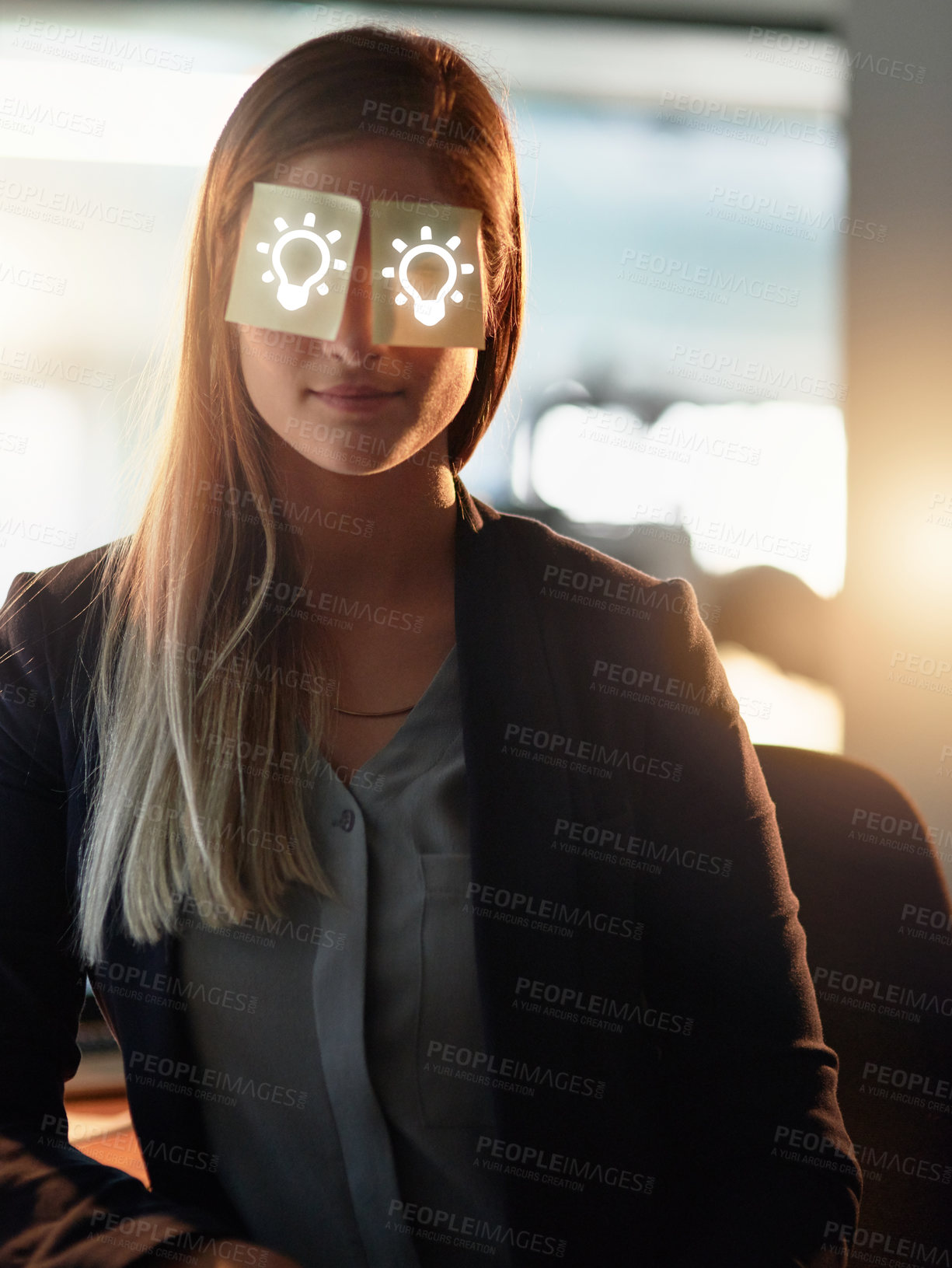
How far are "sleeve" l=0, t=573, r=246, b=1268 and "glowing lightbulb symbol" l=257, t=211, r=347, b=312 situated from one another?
15.7 inches

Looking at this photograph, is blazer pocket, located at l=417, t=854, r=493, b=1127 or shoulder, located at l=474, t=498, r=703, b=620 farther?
shoulder, located at l=474, t=498, r=703, b=620

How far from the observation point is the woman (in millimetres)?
786

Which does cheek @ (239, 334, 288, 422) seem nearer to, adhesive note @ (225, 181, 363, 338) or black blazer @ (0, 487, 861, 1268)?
adhesive note @ (225, 181, 363, 338)

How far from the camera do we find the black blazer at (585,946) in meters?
0.81

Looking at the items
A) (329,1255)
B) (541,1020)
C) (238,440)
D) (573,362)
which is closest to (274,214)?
(238,440)

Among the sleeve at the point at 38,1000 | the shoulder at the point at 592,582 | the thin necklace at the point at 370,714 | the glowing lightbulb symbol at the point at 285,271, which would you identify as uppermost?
the glowing lightbulb symbol at the point at 285,271

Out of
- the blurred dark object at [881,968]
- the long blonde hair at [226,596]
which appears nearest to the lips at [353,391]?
the long blonde hair at [226,596]

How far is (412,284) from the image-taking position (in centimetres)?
77

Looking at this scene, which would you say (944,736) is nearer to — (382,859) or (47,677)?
(382,859)

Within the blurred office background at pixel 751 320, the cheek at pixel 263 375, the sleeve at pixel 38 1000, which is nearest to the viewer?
the sleeve at pixel 38 1000

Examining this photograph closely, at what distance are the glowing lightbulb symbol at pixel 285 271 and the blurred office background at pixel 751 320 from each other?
1.41 m

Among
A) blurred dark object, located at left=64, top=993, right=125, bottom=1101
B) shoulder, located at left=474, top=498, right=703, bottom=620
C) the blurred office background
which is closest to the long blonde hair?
shoulder, located at left=474, top=498, right=703, bottom=620

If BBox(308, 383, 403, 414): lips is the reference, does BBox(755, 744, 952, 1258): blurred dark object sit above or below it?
below

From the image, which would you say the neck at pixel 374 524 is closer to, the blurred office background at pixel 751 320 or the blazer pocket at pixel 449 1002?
the blazer pocket at pixel 449 1002
